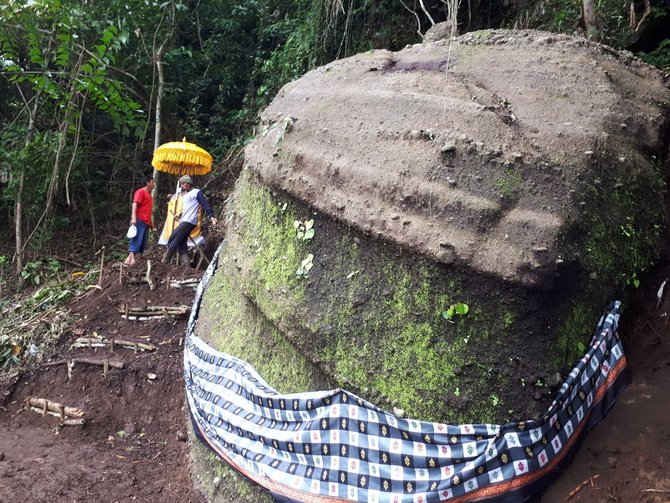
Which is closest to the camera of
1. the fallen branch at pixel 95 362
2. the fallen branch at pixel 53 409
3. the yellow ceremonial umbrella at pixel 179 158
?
the fallen branch at pixel 53 409

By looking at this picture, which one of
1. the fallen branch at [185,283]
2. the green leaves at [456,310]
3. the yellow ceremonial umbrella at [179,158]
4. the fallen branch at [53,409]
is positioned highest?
the green leaves at [456,310]

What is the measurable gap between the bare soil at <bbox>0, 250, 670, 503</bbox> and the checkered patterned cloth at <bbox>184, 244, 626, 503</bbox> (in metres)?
0.16

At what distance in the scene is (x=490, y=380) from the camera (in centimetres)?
265

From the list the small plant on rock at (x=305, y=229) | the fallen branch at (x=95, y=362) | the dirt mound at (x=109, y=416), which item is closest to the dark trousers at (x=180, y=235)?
the dirt mound at (x=109, y=416)

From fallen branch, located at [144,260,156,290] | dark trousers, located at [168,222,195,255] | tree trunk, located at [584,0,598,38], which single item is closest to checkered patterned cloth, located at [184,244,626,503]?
tree trunk, located at [584,0,598,38]

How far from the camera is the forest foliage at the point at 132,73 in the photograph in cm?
733

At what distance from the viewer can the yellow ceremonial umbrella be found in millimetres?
6895

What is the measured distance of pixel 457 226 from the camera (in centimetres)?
280

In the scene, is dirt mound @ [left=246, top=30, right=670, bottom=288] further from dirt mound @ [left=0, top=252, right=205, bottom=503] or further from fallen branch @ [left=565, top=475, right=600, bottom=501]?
dirt mound @ [left=0, top=252, right=205, bottom=503]

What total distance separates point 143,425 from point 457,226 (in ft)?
10.6

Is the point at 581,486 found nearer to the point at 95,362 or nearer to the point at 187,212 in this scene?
the point at 95,362

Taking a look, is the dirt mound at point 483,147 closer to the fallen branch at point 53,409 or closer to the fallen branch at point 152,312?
the fallen branch at point 152,312

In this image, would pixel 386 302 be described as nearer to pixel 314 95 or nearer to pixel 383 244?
pixel 383 244

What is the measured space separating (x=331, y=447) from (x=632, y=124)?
7.97 feet
